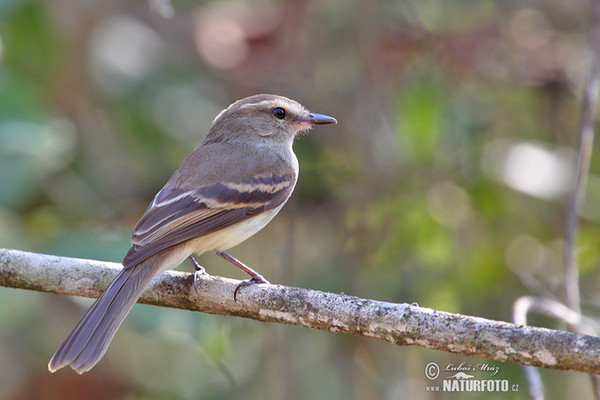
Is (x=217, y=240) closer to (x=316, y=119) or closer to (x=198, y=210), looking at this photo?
(x=198, y=210)

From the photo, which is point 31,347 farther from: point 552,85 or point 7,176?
point 552,85

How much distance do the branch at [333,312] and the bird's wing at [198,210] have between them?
0.21 meters

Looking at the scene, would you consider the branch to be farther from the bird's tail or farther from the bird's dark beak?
the bird's dark beak

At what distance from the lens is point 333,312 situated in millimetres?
3438

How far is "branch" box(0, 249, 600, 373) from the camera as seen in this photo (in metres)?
2.96

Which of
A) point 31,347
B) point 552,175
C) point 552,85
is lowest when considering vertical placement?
point 31,347

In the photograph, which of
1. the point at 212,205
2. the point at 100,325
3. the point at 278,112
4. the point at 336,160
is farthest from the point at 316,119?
the point at 100,325

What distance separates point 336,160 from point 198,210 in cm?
204

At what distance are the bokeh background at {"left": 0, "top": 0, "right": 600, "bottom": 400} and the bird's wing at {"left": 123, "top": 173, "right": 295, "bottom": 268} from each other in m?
0.65

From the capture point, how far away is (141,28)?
6906 millimetres

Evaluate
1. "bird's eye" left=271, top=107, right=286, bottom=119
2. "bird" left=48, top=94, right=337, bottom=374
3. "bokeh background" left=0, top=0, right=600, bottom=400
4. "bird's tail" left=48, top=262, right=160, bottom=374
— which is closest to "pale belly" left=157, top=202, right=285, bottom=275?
"bird" left=48, top=94, right=337, bottom=374

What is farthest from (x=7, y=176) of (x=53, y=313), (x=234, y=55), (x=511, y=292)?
(x=511, y=292)

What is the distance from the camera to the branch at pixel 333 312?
2965mm

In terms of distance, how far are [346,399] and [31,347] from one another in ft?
7.31
